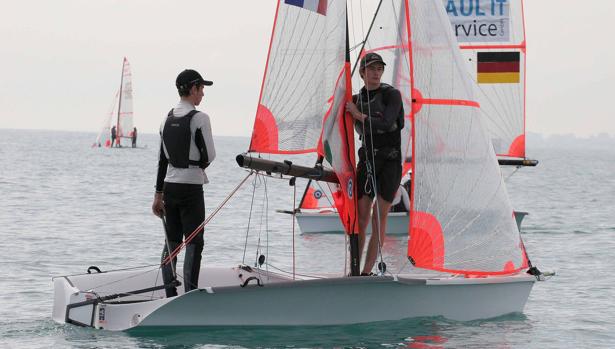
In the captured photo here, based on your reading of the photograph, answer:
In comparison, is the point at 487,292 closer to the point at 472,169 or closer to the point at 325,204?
the point at 472,169

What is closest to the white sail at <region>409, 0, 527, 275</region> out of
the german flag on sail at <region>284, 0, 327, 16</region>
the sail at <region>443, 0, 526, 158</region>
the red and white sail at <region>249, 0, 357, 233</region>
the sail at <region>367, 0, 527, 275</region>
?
the sail at <region>367, 0, 527, 275</region>

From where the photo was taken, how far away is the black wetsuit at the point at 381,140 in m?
8.36

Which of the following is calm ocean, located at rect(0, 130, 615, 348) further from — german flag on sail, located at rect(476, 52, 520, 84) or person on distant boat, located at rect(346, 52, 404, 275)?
german flag on sail, located at rect(476, 52, 520, 84)

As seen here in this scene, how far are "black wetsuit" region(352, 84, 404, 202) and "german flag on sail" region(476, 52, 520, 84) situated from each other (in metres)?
9.91

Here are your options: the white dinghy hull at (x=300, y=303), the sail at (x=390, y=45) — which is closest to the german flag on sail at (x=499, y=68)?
the sail at (x=390, y=45)

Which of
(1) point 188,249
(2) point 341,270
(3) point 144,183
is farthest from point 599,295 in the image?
(3) point 144,183

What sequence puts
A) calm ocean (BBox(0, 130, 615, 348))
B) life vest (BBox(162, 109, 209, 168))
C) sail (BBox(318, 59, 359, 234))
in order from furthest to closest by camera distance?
sail (BBox(318, 59, 359, 234))
calm ocean (BBox(0, 130, 615, 348))
life vest (BBox(162, 109, 209, 168))

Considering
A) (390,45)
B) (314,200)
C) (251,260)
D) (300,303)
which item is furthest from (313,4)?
(314,200)

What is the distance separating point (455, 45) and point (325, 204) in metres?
8.97

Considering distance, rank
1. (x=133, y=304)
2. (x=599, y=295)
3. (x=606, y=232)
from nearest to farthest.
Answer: (x=133, y=304) < (x=599, y=295) < (x=606, y=232)

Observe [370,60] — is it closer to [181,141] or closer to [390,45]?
[181,141]

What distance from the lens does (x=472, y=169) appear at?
879 centimetres

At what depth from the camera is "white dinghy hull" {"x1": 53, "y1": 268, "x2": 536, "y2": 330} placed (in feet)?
25.6

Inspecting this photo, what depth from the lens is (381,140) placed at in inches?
332
